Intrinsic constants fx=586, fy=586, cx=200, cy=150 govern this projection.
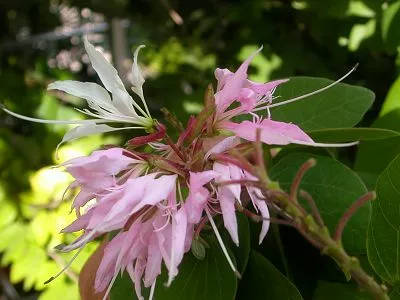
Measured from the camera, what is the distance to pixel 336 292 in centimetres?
32

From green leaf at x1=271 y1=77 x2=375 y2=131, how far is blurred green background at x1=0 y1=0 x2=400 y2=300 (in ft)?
0.27

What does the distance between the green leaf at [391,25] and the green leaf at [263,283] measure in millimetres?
308

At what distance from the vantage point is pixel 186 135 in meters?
0.27

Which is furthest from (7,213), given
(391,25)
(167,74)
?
(391,25)

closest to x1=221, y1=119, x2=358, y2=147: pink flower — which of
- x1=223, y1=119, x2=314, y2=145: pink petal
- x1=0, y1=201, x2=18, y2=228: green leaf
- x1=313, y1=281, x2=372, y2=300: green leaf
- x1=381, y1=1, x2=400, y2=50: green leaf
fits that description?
x1=223, y1=119, x2=314, y2=145: pink petal

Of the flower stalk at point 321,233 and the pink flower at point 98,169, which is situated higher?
the pink flower at point 98,169

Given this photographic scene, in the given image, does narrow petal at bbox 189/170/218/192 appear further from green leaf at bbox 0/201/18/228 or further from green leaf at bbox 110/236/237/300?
green leaf at bbox 0/201/18/228

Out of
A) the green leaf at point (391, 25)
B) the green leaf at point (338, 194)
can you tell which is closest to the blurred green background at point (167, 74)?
the green leaf at point (391, 25)

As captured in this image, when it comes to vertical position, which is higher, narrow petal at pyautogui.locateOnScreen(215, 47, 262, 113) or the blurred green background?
narrow petal at pyautogui.locateOnScreen(215, 47, 262, 113)

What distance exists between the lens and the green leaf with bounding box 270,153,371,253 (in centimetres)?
30

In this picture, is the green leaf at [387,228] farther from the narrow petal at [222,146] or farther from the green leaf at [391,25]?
the green leaf at [391,25]

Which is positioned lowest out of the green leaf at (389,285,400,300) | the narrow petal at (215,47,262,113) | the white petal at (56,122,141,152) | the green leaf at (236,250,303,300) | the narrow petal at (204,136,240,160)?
the green leaf at (389,285,400,300)

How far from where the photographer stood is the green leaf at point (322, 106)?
0.33 m

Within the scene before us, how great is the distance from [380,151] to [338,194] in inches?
3.1
